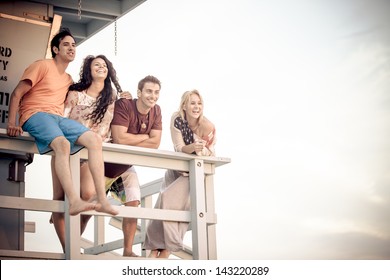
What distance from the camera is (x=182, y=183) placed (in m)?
5.89

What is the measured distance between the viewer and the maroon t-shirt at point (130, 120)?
19.0 ft

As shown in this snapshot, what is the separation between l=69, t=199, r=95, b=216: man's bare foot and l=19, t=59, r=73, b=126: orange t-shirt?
0.71m

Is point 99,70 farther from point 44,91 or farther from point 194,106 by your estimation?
point 194,106

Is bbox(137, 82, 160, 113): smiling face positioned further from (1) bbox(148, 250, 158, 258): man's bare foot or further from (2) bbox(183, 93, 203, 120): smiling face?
(1) bbox(148, 250, 158, 258): man's bare foot

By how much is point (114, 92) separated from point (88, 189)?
0.79m

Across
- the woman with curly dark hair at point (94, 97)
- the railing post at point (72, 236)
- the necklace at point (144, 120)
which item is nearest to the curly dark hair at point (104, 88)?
the woman with curly dark hair at point (94, 97)

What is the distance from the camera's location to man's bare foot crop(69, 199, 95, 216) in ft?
16.4

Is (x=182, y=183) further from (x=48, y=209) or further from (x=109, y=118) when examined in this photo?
(x=48, y=209)

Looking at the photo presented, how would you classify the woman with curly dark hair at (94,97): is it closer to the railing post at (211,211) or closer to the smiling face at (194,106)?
the smiling face at (194,106)

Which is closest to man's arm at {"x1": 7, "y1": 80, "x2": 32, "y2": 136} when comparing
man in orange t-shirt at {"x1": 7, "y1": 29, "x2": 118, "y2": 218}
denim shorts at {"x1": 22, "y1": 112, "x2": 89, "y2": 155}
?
man in orange t-shirt at {"x1": 7, "y1": 29, "x2": 118, "y2": 218}

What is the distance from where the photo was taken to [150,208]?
18.2 ft

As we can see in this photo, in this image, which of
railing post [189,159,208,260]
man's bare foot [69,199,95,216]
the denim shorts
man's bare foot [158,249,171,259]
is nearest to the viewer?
man's bare foot [69,199,95,216]
